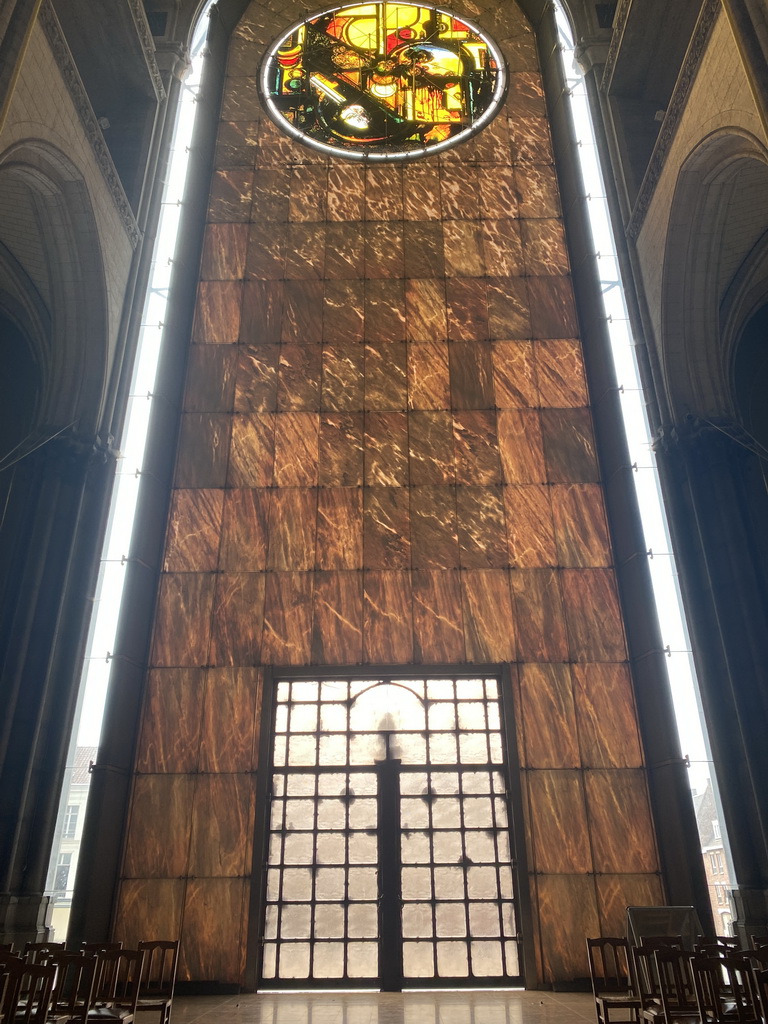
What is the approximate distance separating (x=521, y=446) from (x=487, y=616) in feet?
8.20

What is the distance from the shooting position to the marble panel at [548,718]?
9.34 metres

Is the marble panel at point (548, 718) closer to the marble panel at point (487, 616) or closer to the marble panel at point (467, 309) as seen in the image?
the marble panel at point (487, 616)

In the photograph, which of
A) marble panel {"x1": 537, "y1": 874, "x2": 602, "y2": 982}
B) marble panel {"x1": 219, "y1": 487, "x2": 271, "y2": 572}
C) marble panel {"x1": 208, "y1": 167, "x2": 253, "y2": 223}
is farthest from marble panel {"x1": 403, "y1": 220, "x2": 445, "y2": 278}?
marble panel {"x1": 537, "y1": 874, "x2": 602, "y2": 982}

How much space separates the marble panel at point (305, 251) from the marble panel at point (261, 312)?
1.25ft

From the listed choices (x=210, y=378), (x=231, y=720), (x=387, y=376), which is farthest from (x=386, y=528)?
(x=210, y=378)

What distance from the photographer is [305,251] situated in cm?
1245

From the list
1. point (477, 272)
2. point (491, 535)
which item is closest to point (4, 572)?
point (491, 535)

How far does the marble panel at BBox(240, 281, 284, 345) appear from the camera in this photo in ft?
38.7

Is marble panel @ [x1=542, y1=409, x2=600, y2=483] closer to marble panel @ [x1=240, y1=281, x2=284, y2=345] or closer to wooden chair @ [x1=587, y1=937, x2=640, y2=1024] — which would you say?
marble panel @ [x1=240, y1=281, x2=284, y2=345]

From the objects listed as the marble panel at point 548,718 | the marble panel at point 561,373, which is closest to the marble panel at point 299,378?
the marble panel at point 561,373

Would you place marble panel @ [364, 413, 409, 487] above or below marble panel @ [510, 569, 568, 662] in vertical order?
above

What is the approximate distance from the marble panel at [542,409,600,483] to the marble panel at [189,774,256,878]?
5617 millimetres

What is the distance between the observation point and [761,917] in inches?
319

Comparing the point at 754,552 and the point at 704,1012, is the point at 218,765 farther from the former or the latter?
the point at 754,552
